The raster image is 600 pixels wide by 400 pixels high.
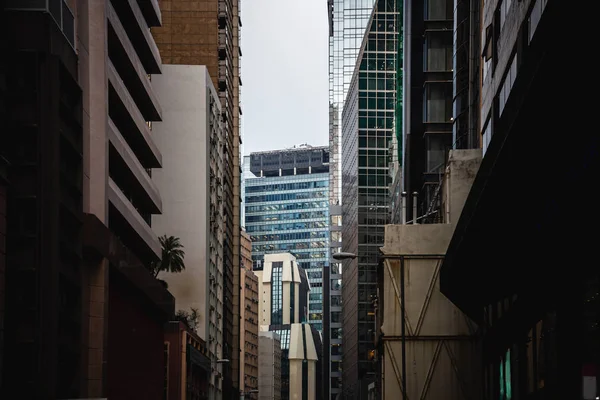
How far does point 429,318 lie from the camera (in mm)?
54656

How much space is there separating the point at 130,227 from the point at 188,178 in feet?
147

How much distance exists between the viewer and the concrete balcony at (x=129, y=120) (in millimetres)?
56772

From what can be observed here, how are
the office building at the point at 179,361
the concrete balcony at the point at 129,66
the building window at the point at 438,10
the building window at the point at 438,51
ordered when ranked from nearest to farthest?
1. the concrete balcony at the point at 129,66
2. the building window at the point at 438,51
3. the building window at the point at 438,10
4. the office building at the point at 179,361

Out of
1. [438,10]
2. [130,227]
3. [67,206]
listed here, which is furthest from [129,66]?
[438,10]

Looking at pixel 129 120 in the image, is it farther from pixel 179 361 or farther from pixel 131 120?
pixel 179 361

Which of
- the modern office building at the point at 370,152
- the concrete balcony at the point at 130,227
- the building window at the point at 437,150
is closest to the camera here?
the concrete balcony at the point at 130,227

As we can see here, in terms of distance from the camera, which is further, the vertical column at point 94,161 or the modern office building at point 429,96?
the modern office building at point 429,96

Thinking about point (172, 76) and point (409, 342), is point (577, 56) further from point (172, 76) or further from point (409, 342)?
point (172, 76)

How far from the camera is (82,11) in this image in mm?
48719

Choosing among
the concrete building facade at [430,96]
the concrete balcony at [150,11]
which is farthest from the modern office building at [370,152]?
the concrete balcony at [150,11]

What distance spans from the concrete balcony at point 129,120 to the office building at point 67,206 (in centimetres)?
15

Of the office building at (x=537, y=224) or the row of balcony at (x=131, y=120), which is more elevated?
the row of balcony at (x=131, y=120)

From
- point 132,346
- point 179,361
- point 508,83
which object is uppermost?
point 508,83

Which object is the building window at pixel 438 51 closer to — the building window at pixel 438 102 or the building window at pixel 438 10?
the building window at pixel 438 10
